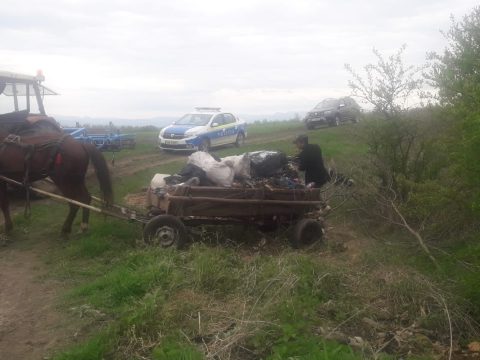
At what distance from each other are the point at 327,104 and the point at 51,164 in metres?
18.9

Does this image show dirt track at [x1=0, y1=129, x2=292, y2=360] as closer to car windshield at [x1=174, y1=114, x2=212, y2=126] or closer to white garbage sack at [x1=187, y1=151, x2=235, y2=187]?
white garbage sack at [x1=187, y1=151, x2=235, y2=187]

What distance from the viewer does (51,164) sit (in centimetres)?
836

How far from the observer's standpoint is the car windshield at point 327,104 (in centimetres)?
2508

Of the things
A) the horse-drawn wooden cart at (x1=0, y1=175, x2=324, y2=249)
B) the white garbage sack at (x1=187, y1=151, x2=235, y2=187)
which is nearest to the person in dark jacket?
the horse-drawn wooden cart at (x1=0, y1=175, x2=324, y2=249)

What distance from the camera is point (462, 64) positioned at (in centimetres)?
825

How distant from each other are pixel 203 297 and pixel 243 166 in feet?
10.2

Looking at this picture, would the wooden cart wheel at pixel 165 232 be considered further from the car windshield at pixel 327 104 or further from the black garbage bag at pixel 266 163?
the car windshield at pixel 327 104

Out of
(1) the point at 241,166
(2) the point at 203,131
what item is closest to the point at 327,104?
(2) the point at 203,131

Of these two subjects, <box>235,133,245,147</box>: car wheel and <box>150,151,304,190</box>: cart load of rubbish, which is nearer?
<box>150,151,304,190</box>: cart load of rubbish

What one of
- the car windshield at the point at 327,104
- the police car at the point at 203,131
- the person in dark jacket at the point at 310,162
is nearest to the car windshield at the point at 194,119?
the police car at the point at 203,131

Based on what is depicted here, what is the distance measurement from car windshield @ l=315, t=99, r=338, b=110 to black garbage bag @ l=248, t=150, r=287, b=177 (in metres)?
17.1

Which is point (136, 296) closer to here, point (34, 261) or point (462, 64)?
point (34, 261)

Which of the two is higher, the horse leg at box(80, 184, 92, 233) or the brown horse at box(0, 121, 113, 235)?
the brown horse at box(0, 121, 113, 235)

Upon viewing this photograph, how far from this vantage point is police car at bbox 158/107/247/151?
1782cm
